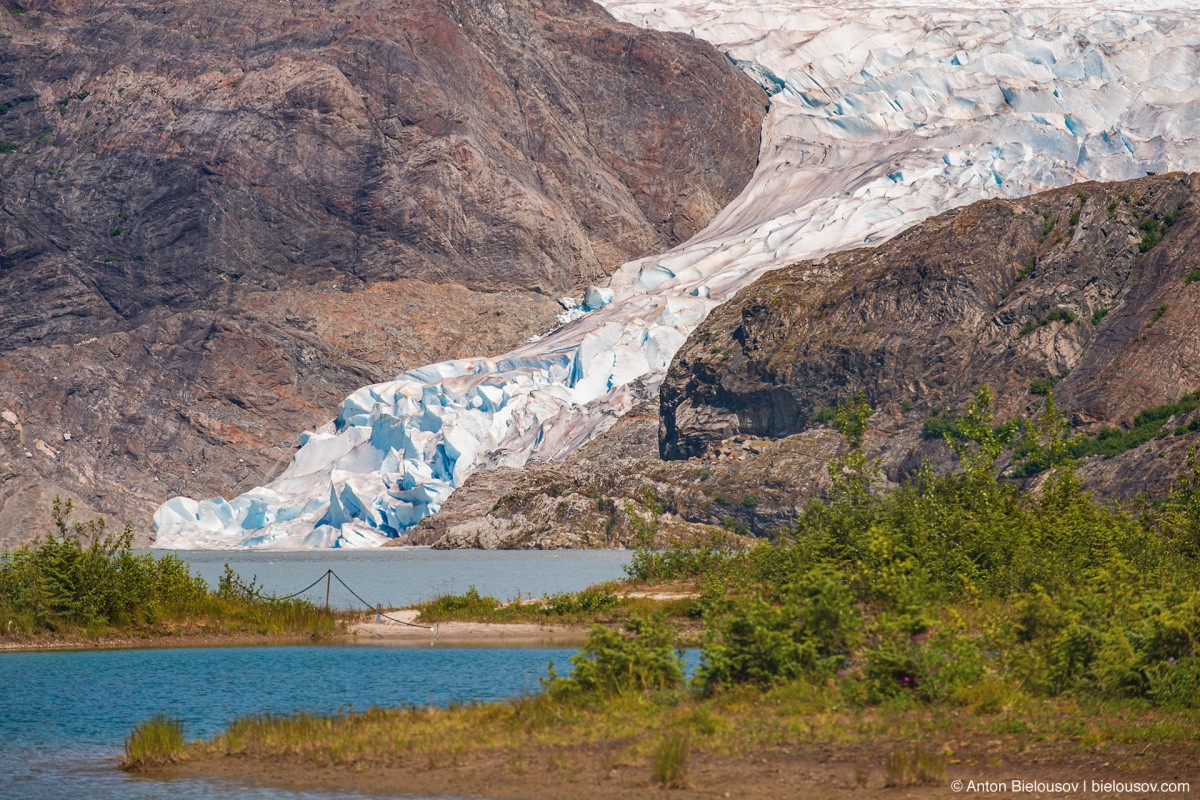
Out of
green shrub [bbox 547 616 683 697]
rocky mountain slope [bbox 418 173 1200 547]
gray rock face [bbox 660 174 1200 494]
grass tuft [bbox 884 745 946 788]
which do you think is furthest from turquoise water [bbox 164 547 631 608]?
grass tuft [bbox 884 745 946 788]

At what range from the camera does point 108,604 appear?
3750 cm

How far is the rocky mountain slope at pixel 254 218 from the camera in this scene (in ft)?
501

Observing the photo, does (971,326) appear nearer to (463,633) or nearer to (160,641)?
(463,633)

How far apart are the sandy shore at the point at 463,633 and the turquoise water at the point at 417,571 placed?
7.14 m

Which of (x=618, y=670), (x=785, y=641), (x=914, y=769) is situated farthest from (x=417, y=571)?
(x=914, y=769)

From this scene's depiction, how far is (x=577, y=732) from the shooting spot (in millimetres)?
20781

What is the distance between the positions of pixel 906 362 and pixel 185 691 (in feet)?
262

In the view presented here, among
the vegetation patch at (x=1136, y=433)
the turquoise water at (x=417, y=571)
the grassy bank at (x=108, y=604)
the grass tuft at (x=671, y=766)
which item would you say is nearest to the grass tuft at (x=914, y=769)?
the grass tuft at (x=671, y=766)

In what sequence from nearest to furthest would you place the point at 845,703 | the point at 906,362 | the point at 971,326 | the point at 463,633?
the point at 845,703 < the point at 463,633 < the point at 971,326 < the point at 906,362

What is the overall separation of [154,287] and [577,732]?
155 m

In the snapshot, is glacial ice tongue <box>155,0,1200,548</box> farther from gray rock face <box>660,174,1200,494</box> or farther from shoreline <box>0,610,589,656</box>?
shoreline <box>0,610,589,656</box>

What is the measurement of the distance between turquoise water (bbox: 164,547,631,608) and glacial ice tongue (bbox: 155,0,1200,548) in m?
12.3

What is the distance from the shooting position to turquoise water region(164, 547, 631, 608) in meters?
56.7

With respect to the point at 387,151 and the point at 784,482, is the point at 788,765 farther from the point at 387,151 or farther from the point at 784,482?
the point at 387,151
